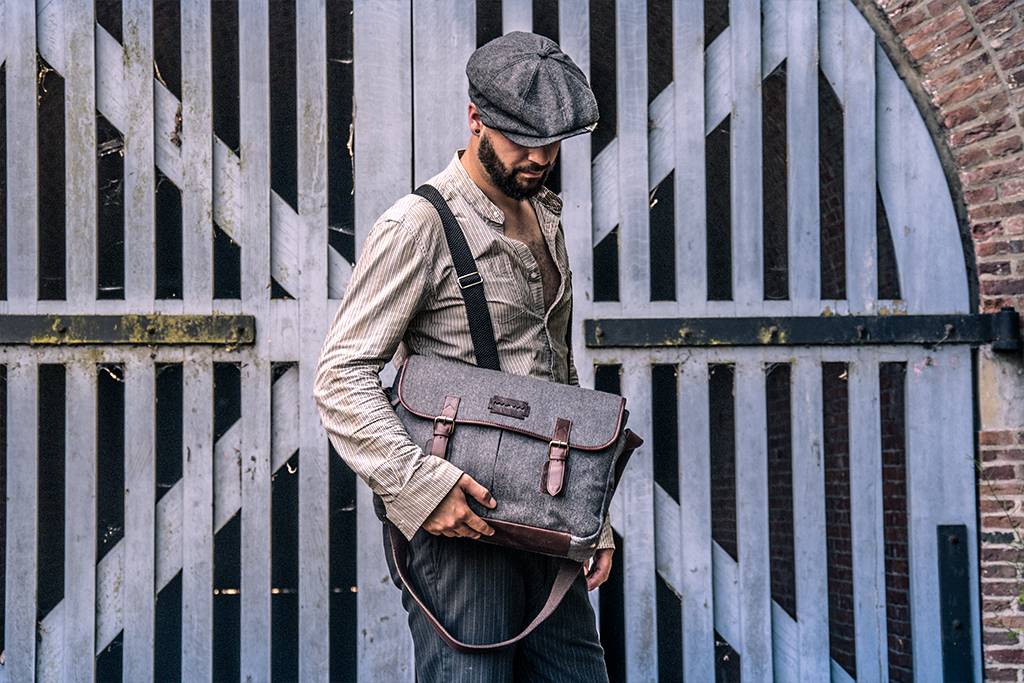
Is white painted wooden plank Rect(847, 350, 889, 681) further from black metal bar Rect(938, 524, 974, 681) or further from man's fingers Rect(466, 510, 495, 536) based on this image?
man's fingers Rect(466, 510, 495, 536)

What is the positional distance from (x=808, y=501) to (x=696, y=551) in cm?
44

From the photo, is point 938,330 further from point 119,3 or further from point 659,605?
point 119,3

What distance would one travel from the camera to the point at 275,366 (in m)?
3.93

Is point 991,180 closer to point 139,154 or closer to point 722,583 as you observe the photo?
point 722,583

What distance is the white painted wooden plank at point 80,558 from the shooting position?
3.82m

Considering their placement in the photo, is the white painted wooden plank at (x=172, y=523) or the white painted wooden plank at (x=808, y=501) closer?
the white painted wooden plank at (x=172, y=523)

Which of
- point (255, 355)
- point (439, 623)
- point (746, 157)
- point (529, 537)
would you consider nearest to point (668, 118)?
point (746, 157)

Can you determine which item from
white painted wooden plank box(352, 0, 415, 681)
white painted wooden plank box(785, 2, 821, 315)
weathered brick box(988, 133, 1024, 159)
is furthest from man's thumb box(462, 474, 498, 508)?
weathered brick box(988, 133, 1024, 159)

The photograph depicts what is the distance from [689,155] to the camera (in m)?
4.08

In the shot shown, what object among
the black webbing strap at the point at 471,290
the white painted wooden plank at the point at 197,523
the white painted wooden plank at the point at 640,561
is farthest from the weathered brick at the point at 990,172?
the white painted wooden plank at the point at 197,523

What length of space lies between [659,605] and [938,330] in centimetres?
143

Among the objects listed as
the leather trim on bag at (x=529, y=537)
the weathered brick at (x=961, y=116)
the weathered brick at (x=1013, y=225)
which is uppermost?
the weathered brick at (x=961, y=116)

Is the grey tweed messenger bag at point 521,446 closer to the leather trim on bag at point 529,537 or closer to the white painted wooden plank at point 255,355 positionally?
the leather trim on bag at point 529,537

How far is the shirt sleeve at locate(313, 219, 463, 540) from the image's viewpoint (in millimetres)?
2268
